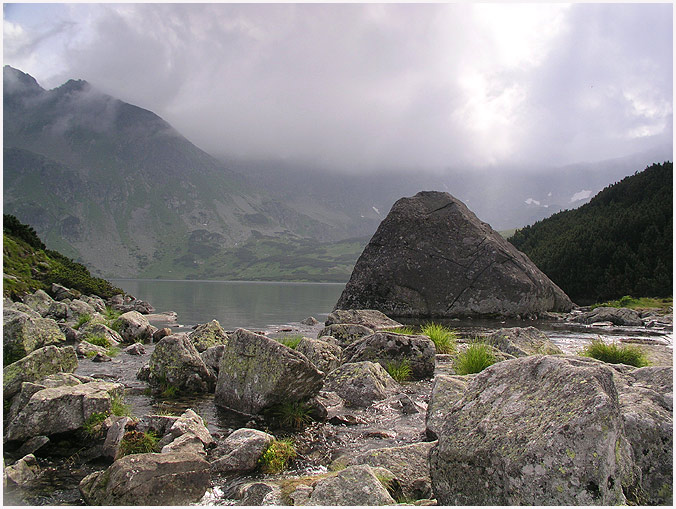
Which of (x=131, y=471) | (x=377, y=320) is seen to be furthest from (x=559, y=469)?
(x=377, y=320)

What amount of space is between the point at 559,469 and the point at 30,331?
1514cm

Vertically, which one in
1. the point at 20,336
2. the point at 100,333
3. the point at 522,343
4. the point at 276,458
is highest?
the point at 20,336

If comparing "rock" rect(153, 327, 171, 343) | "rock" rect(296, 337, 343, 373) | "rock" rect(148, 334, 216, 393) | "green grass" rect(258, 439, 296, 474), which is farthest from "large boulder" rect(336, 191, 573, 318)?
"green grass" rect(258, 439, 296, 474)

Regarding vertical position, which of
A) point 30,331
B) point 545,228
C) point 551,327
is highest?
point 545,228

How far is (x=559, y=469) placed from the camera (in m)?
4.33

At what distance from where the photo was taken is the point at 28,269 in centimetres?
4228

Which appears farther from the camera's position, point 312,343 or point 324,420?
point 312,343

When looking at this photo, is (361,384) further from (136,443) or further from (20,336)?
(20,336)

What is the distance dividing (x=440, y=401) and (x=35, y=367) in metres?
9.10

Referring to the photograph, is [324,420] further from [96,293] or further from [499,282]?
[96,293]

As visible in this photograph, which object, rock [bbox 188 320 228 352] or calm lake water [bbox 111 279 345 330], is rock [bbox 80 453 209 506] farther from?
calm lake water [bbox 111 279 345 330]

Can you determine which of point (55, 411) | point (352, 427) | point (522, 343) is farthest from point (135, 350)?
point (522, 343)

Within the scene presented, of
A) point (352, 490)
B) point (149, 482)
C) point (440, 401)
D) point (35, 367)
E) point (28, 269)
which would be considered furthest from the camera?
point (28, 269)

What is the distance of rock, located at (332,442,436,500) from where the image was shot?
611cm
